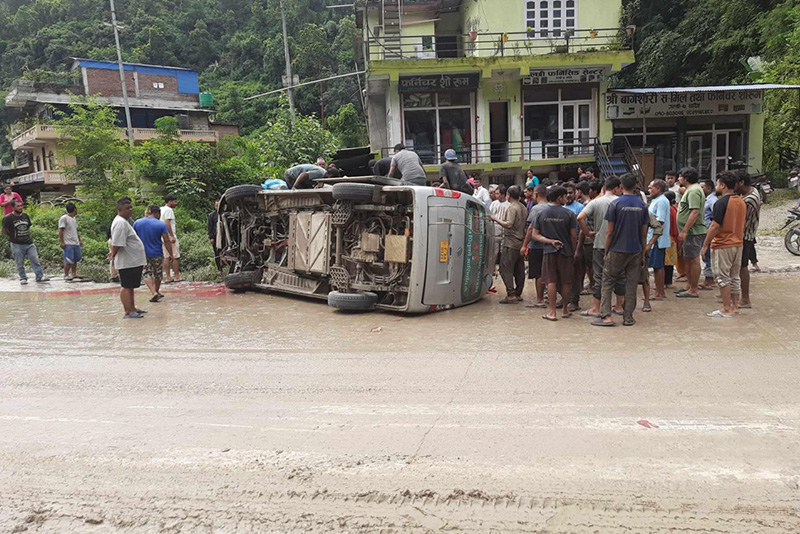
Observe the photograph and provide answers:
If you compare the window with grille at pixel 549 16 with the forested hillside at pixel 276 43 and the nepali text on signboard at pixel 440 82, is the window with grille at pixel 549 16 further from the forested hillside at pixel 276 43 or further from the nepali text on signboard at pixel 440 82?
the nepali text on signboard at pixel 440 82

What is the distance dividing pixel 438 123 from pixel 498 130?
252 centimetres

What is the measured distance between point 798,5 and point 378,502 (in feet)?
83.0

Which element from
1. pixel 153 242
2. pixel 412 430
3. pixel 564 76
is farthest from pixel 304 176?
pixel 564 76

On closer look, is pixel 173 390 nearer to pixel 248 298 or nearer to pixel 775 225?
pixel 248 298

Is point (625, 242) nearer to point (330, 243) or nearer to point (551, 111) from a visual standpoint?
point (330, 243)

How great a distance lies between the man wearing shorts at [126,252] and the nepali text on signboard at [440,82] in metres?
15.0

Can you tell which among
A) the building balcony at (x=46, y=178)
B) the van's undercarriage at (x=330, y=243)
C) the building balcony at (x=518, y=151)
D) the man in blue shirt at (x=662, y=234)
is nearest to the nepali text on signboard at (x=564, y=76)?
the building balcony at (x=518, y=151)

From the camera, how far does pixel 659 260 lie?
28.8 feet

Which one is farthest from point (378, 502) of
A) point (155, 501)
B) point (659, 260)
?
point (659, 260)

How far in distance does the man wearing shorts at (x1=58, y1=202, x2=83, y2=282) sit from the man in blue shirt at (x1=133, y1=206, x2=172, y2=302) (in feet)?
11.1

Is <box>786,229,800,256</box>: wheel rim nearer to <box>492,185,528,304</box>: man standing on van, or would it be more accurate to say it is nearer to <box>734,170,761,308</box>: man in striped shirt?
<box>734,170,761,308</box>: man in striped shirt

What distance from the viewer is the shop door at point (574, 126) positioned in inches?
883

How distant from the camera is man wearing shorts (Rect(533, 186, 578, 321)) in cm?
759

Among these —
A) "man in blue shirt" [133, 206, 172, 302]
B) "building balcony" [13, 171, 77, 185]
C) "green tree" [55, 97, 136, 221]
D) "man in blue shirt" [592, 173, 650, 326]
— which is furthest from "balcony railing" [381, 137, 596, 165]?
"building balcony" [13, 171, 77, 185]
